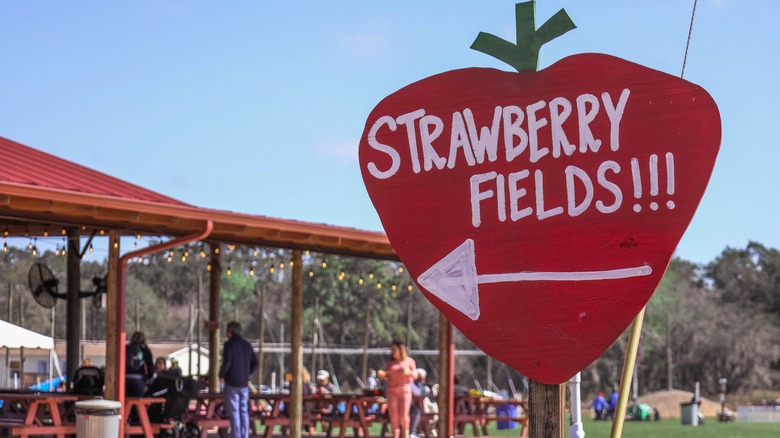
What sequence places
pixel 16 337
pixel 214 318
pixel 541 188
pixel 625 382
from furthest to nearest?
pixel 214 318, pixel 16 337, pixel 625 382, pixel 541 188

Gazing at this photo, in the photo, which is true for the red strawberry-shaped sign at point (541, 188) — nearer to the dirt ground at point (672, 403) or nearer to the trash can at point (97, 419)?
the trash can at point (97, 419)

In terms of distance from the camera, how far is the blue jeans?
12.3 m

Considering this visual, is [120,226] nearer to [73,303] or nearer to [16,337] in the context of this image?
[16,337]

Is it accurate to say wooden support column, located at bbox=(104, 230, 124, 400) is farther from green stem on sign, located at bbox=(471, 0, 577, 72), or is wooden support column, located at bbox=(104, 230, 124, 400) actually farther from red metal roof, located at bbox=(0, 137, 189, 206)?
green stem on sign, located at bbox=(471, 0, 577, 72)

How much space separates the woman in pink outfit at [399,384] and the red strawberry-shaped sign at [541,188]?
8.51 m

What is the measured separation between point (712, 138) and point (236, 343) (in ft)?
28.5

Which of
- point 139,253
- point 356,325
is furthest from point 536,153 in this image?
A: point 356,325

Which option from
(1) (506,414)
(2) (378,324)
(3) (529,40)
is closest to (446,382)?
(3) (529,40)

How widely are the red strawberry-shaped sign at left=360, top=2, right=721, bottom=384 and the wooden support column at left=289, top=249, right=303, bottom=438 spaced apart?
8848 millimetres

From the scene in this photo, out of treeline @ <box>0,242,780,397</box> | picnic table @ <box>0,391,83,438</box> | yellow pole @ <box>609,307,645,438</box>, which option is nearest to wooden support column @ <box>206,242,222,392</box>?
picnic table @ <box>0,391,83,438</box>

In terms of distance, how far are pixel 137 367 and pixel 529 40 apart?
8685 mm

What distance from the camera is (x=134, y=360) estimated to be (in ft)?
40.5

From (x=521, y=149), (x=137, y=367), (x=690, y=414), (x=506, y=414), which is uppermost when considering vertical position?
(x=521, y=149)

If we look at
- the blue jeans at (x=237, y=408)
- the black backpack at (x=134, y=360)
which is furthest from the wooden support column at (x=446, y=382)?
the black backpack at (x=134, y=360)
